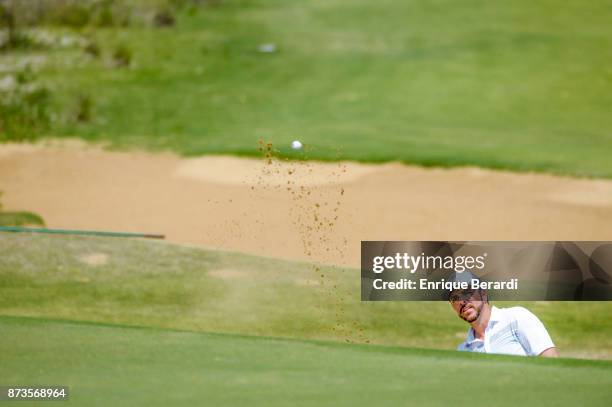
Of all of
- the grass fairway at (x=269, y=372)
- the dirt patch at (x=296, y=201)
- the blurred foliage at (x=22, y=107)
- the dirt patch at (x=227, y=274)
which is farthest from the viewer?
the blurred foliage at (x=22, y=107)

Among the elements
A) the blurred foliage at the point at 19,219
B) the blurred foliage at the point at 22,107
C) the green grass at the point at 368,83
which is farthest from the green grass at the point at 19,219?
the blurred foliage at the point at 22,107

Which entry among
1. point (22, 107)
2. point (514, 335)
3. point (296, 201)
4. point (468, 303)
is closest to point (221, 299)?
point (296, 201)

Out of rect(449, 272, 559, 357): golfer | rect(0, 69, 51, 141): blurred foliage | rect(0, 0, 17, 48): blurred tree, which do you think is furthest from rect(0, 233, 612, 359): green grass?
rect(0, 0, 17, 48): blurred tree

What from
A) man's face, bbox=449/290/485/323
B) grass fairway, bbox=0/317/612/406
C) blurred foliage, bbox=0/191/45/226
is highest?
blurred foliage, bbox=0/191/45/226

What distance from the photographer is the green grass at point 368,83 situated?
20.7m

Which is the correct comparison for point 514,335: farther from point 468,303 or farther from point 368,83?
point 368,83

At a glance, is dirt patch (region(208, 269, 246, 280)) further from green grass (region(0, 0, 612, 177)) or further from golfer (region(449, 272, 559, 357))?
green grass (region(0, 0, 612, 177))

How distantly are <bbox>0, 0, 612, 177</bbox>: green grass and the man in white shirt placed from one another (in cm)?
1049

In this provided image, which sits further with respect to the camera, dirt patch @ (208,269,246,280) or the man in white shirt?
dirt patch @ (208,269,246,280)

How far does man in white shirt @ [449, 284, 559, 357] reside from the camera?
27.8 ft

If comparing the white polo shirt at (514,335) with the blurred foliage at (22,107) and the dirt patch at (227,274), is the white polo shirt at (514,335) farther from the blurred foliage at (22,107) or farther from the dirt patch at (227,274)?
the blurred foliage at (22,107)

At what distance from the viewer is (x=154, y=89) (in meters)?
24.6

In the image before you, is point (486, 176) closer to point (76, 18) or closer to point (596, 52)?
point (596, 52)

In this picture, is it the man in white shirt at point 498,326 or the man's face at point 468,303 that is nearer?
the man in white shirt at point 498,326
